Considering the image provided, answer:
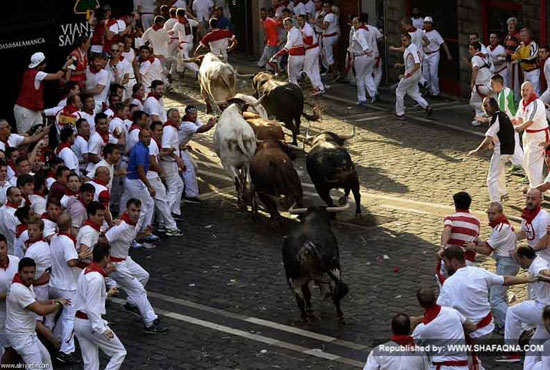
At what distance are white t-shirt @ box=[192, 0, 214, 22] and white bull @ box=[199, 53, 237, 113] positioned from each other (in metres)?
7.01

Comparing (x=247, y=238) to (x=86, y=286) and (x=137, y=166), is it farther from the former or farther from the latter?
(x=86, y=286)

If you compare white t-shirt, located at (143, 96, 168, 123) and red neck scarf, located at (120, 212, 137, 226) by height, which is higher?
white t-shirt, located at (143, 96, 168, 123)

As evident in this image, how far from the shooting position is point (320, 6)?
101ft

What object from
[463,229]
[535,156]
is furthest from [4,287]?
[535,156]

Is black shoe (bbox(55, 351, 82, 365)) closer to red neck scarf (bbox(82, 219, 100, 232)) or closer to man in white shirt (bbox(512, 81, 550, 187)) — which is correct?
red neck scarf (bbox(82, 219, 100, 232))

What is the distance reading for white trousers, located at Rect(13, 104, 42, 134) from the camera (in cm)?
2142

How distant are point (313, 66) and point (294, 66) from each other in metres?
0.43

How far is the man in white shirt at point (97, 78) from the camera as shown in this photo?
71.9 feet

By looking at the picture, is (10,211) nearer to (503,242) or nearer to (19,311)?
(19,311)

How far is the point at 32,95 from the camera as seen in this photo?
21.3 meters

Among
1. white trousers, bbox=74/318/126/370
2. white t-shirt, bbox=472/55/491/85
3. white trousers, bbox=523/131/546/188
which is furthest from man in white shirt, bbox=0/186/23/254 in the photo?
white t-shirt, bbox=472/55/491/85

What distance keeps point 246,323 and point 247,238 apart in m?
3.55

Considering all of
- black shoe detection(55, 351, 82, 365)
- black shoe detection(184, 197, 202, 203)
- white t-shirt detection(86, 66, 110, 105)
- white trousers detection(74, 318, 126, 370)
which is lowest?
black shoe detection(55, 351, 82, 365)

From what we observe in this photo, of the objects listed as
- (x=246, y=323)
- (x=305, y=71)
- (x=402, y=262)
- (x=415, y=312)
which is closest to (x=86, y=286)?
(x=246, y=323)
